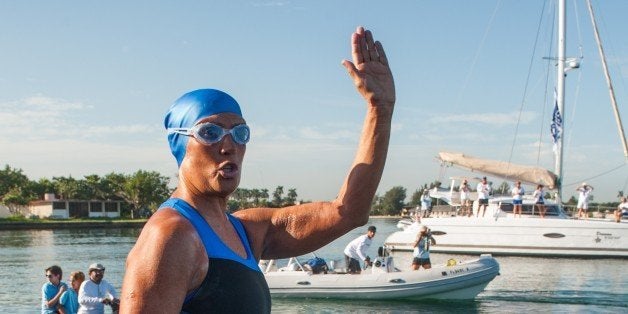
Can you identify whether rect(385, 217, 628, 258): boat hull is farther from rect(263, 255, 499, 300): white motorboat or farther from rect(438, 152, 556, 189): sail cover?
rect(263, 255, 499, 300): white motorboat

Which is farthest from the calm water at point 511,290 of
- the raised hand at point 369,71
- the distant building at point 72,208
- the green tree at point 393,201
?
the green tree at point 393,201

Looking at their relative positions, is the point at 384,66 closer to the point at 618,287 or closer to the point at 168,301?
the point at 168,301

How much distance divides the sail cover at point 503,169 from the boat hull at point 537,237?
353cm

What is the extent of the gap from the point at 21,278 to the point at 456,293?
60.2 feet

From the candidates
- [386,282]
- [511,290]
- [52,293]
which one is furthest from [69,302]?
[511,290]

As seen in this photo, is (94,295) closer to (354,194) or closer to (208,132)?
(354,194)

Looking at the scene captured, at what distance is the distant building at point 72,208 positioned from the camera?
11225cm

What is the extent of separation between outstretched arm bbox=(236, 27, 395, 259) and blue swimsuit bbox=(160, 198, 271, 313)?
0.39 m

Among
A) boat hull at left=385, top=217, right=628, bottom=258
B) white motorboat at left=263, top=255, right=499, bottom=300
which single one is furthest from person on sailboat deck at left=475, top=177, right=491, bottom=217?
white motorboat at left=263, top=255, right=499, bottom=300

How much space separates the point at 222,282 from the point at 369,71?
0.91 meters

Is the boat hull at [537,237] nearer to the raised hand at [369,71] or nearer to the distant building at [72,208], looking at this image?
the raised hand at [369,71]

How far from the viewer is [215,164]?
6.98ft

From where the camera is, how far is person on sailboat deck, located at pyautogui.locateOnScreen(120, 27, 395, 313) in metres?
1.76

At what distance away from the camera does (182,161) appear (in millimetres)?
2191
